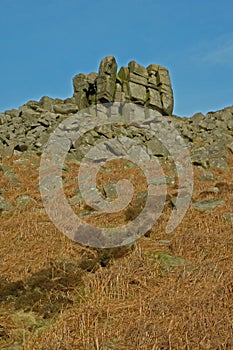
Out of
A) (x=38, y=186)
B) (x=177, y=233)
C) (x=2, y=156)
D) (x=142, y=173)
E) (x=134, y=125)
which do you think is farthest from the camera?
(x=134, y=125)

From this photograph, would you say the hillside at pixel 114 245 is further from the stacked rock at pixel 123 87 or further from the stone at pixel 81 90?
the stacked rock at pixel 123 87

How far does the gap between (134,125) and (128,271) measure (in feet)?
77.3

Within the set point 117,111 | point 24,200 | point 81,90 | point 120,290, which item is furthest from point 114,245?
point 81,90

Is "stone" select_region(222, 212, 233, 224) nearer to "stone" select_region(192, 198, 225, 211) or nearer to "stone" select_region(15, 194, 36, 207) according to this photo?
"stone" select_region(192, 198, 225, 211)

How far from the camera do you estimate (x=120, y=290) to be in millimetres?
8180

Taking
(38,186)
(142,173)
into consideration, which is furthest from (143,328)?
(142,173)

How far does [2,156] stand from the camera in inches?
1027

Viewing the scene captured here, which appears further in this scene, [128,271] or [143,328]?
[128,271]

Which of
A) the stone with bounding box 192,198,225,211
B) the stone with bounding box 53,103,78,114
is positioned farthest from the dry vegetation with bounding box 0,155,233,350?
the stone with bounding box 53,103,78,114

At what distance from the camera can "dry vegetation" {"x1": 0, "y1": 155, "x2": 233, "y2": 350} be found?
6441 mm

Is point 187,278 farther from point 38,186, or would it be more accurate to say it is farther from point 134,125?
point 134,125

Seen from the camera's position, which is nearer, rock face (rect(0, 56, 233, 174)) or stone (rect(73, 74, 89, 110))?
rock face (rect(0, 56, 233, 174))

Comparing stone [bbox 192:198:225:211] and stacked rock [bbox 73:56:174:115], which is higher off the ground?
stacked rock [bbox 73:56:174:115]

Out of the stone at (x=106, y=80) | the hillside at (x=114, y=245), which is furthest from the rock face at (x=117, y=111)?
the hillside at (x=114, y=245)
